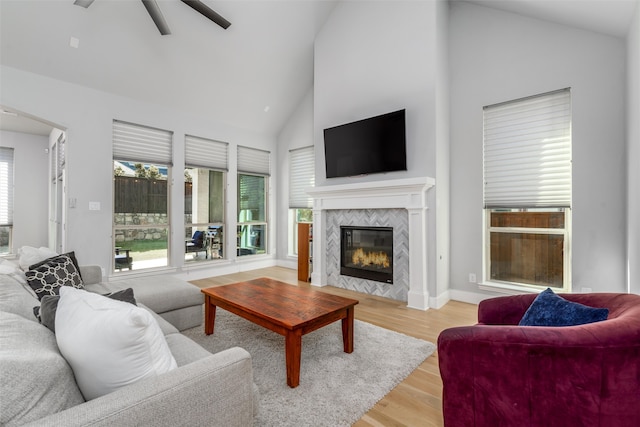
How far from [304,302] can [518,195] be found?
2860 millimetres

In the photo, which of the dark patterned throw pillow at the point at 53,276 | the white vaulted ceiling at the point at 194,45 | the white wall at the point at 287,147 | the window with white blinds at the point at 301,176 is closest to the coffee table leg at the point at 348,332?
the dark patterned throw pillow at the point at 53,276

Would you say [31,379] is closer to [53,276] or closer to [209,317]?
[53,276]

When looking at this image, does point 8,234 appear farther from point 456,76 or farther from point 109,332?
point 456,76

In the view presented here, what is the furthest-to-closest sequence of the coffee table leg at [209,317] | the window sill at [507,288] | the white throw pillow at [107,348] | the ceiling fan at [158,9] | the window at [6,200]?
the window at [6,200]
the window sill at [507,288]
the coffee table leg at [209,317]
the ceiling fan at [158,9]
the white throw pillow at [107,348]

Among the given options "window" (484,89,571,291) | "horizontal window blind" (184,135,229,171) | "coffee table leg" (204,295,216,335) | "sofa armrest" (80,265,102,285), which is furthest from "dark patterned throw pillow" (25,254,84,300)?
"window" (484,89,571,291)

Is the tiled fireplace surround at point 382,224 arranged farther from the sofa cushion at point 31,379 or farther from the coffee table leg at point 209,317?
the sofa cushion at point 31,379

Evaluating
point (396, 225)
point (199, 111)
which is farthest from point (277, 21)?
point (396, 225)

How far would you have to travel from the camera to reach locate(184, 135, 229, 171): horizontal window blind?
509 centimetres

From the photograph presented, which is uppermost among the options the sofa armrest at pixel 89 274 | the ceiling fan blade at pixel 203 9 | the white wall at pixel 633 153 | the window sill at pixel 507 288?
the ceiling fan blade at pixel 203 9

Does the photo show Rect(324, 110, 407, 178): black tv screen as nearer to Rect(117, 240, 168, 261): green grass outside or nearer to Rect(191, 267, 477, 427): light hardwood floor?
Rect(191, 267, 477, 427): light hardwood floor

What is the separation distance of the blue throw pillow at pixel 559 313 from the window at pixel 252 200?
5162 mm

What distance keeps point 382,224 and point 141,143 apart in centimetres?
379

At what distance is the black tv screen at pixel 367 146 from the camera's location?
381 cm

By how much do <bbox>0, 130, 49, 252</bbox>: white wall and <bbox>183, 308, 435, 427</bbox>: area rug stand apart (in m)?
6.01
